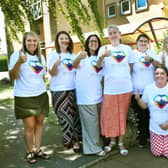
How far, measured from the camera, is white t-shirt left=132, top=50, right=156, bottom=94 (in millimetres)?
4117

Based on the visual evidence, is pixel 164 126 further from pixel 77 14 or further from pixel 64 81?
pixel 77 14

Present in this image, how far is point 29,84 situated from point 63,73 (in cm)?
60

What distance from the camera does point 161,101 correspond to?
3934mm

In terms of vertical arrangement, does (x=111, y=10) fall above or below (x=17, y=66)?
above

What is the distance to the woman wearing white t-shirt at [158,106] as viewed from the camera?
393cm

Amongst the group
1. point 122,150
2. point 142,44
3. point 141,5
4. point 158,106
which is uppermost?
point 141,5

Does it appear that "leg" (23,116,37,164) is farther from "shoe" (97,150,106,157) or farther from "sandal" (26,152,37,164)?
"shoe" (97,150,106,157)

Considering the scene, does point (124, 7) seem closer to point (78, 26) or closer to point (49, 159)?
point (78, 26)

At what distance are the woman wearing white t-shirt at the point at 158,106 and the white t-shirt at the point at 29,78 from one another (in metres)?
1.54

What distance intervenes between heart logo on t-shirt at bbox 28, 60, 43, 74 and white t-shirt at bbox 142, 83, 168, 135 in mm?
1641

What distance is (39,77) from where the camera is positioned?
3.81 metres

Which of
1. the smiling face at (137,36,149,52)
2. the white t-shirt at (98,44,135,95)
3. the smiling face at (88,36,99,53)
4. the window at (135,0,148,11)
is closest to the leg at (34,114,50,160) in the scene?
the white t-shirt at (98,44,135,95)

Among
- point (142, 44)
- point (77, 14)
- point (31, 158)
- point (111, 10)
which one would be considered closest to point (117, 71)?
point (142, 44)

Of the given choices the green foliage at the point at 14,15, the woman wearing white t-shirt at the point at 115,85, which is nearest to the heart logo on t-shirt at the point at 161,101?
the woman wearing white t-shirt at the point at 115,85
